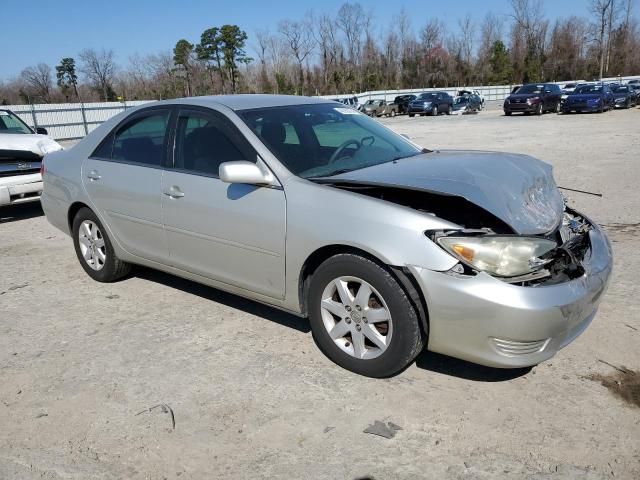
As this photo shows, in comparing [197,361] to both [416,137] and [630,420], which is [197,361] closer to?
[630,420]

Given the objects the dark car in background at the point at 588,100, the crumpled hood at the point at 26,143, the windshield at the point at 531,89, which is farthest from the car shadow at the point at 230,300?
the windshield at the point at 531,89

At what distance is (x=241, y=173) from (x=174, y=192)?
33.8 inches

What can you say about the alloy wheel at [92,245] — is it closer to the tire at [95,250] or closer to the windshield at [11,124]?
the tire at [95,250]

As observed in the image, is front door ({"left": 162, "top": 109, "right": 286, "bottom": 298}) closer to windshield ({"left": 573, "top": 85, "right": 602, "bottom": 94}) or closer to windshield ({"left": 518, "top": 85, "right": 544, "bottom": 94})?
windshield ({"left": 518, "top": 85, "right": 544, "bottom": 94})

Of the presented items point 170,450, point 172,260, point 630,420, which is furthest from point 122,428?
point 630,420

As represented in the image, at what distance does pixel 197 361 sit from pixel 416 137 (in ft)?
60.1

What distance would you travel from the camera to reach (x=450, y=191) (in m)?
3.08

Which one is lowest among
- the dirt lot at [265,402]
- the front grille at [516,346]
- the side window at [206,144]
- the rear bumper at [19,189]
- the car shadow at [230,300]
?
the dirt lot at [265,402]

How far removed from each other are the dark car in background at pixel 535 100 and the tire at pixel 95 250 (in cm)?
3051

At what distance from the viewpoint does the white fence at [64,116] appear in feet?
95.7

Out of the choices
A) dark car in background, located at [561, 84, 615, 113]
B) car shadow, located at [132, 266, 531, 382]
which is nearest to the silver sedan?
car shadow, located at [132, 266, 531, 382]

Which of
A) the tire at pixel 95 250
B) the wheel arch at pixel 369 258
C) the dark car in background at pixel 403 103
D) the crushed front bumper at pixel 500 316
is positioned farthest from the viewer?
the dark car in background at pixel 403 103

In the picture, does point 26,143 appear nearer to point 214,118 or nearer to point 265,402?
point 214,118

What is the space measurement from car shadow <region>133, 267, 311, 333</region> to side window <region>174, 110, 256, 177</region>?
1.14 metres
